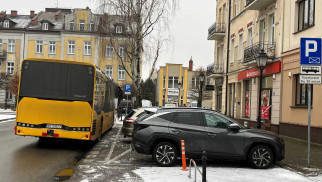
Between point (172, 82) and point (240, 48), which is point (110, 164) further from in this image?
point (172, 82)

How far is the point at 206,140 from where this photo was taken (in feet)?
31.6

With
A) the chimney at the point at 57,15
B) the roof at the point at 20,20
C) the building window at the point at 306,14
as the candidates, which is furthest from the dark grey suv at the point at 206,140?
the chimney at the point at 57,15

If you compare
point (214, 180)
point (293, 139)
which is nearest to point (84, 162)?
point (214, 180)

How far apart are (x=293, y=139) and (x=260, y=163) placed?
24.6ft

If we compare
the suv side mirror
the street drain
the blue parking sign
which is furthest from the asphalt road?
the blue parking sign

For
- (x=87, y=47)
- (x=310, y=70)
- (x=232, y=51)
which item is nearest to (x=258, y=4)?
(x=232, y=51)

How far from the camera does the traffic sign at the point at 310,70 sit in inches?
380

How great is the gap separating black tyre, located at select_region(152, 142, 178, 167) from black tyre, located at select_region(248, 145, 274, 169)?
2.03m

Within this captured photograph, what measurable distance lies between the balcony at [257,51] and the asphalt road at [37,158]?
11.0 m

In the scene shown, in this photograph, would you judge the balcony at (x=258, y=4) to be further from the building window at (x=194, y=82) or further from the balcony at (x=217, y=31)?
the building window at (x=194, y=82)

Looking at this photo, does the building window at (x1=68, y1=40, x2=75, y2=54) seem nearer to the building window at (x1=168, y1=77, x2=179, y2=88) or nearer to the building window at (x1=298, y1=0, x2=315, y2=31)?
the building window at (x1=168, y1=77, x2=179, y2=88)

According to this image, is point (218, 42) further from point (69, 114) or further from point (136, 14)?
point (69, 114)

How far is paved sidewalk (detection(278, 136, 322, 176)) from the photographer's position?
9.52m

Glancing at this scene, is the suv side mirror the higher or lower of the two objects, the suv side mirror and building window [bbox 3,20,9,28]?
the lower
